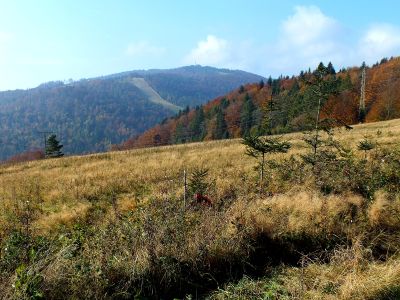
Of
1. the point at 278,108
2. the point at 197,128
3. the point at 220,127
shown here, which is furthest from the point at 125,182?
the point at 197,128

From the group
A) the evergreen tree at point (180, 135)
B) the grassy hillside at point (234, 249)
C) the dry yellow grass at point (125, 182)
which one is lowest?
the evergreen tree at point (180, 135)

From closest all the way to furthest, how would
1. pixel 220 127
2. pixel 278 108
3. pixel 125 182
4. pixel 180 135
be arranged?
pixel 125 182, pixel 278 108, pixel 220 127, pixel 180 135

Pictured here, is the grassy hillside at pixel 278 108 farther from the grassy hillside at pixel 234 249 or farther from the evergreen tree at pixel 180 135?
the grassy hillside at pixel 234 249

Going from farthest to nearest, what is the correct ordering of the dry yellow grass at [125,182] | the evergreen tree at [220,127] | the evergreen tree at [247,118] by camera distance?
the evergreen tree at [220,127], the evergreen tree at [247,118], the dry yellow grass at [125,182]

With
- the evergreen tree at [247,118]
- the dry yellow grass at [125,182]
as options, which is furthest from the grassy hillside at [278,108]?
the dry yellow grass at [125,182]

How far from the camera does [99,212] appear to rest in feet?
36.2

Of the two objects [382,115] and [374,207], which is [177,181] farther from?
[382,115]

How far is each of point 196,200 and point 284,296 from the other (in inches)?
152

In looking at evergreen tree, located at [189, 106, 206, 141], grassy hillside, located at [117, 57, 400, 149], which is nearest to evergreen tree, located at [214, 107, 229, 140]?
grassy hillside, located at [117, 57, 400, 149]

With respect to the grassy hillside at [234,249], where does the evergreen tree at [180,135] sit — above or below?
below

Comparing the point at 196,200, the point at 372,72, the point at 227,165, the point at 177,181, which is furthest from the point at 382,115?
the point at 196,200

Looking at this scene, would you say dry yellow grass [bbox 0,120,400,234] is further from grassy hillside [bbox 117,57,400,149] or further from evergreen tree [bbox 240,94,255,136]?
evergreen tree [bbox 240,94,255,136]

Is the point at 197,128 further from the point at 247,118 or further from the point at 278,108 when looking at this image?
the point at 278,108

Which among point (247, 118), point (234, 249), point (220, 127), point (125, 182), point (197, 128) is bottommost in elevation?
point (197, 128)
